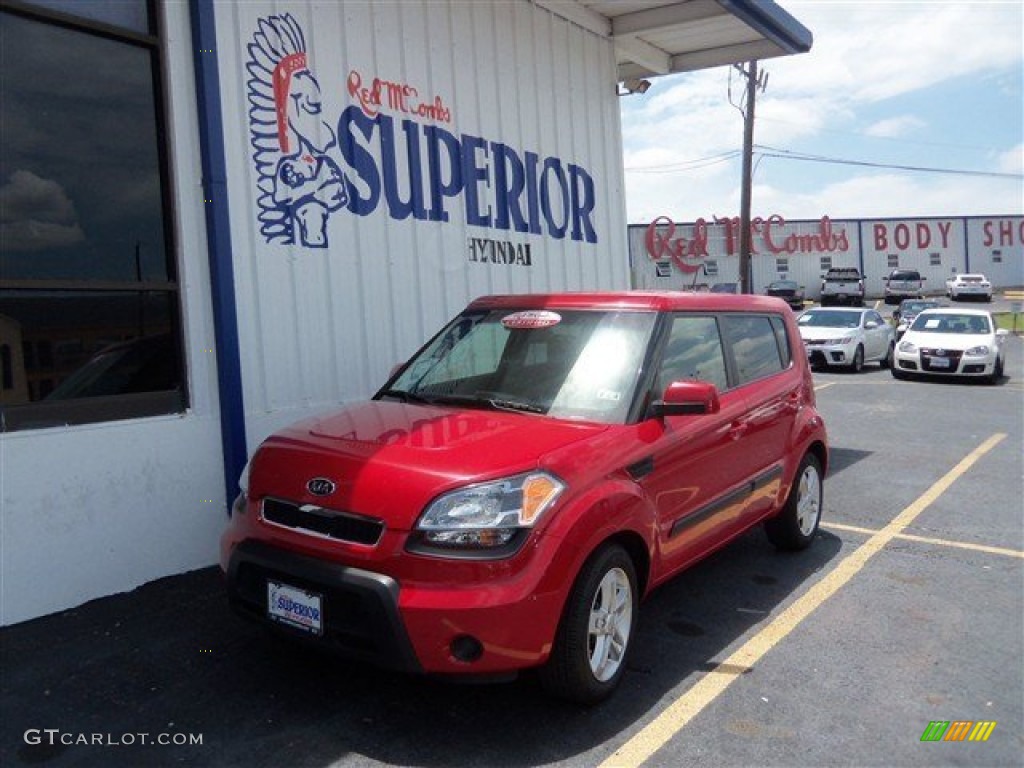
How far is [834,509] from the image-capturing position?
6871 millimetres

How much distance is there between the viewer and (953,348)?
15.7 metres

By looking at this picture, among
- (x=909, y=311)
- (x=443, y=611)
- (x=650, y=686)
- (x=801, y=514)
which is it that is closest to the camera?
(x=443, y=611)

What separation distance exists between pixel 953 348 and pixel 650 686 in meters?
14.6

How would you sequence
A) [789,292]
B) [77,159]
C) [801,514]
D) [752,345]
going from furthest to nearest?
[789,292] → [801,514] → [752,345] → [77,159]

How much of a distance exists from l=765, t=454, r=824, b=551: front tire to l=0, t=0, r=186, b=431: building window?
3996 millimetres

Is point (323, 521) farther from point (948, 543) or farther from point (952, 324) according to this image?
point (952, 324)

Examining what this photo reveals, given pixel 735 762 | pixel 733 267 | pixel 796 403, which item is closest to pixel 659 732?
pixel 735 762

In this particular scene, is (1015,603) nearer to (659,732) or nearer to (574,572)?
(659,732)

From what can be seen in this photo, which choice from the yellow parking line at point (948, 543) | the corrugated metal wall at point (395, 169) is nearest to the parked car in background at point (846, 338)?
the corrugated metal wall at point (395, 169)

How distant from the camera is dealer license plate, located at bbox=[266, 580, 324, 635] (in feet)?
10.4

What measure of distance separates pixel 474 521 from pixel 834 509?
4.76 m

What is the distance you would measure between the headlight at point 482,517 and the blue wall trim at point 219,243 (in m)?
2.66

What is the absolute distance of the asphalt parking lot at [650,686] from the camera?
10.4ft

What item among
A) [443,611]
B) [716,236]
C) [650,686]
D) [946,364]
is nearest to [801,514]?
[650,686]
